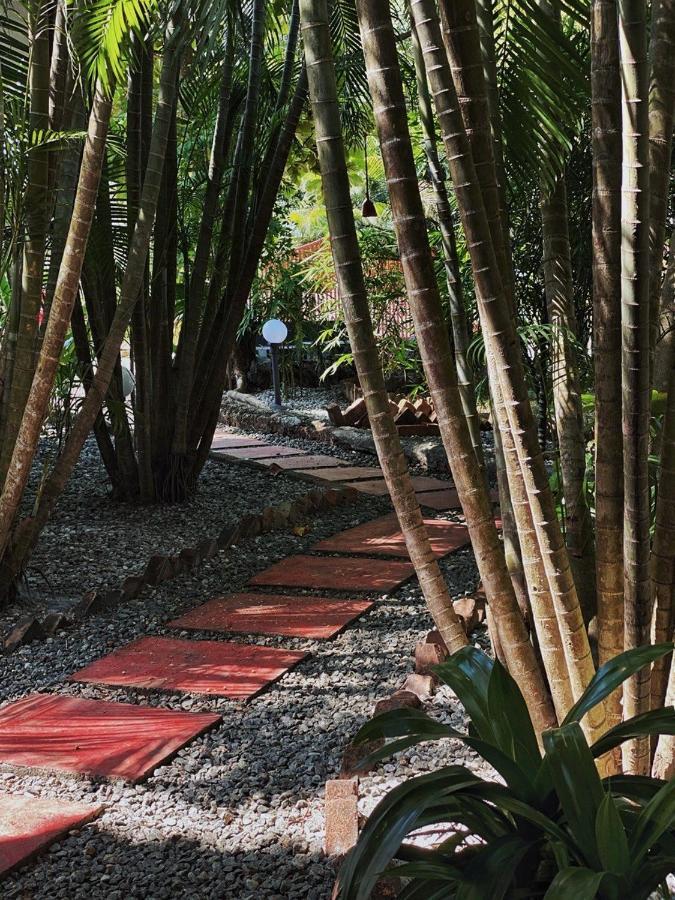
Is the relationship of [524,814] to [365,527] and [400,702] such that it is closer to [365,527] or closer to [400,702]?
[400,702]

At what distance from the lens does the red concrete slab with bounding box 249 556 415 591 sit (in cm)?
388

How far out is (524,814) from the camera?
1.29 meters

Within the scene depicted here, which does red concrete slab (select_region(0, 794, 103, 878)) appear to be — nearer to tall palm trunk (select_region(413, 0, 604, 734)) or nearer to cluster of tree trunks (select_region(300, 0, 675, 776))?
cluster of tree trunks (select_region(300, 0, 675, 776))

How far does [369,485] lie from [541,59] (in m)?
3.80

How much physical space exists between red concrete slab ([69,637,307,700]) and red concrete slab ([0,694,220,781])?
0.51 ft

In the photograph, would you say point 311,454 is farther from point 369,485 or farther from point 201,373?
point 201,373

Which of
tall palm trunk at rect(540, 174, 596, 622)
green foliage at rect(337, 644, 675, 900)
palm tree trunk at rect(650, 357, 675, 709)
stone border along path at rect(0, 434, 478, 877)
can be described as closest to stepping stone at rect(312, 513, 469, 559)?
stone border along path at rect(0, 434, 478, 877)

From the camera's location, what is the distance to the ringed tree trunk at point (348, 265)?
5.17 ft

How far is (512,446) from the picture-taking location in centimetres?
168

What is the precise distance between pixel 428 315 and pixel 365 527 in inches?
132

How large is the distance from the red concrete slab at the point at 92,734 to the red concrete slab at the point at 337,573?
1.27 meters

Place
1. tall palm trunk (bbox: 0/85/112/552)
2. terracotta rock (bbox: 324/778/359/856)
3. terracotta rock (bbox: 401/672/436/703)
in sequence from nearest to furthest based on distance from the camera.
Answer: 1. terracotta rock (bbox: 324/778/359/856)
2. terracotta rock (bbox: 401/672/436/703)
3. tall palm trunk (bbox: 0/85/112/552)

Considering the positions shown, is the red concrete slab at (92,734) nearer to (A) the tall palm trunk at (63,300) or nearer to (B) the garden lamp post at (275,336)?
(A) the tall palm trunk at (63,300)

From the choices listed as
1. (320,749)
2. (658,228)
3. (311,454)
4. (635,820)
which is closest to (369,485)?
(311,454)
